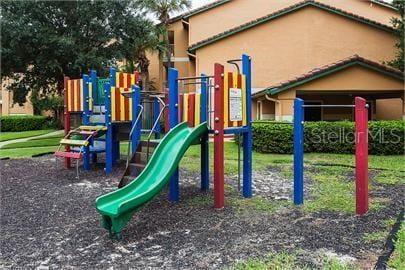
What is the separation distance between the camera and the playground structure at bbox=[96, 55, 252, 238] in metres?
5.10

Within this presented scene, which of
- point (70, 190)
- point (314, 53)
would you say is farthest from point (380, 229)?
point (314, 53)

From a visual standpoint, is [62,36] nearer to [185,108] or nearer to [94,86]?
[94,86]

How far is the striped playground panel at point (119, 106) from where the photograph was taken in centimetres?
984

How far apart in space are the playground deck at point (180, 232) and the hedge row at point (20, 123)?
964 inches

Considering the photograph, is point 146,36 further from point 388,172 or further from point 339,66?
point 388,172

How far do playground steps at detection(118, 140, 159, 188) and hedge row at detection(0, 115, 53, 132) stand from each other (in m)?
25.7

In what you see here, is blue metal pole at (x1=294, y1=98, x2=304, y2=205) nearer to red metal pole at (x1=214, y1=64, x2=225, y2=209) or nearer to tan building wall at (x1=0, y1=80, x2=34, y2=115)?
red metal pole at (x1=214, y1=64, x2=225, y2=209)

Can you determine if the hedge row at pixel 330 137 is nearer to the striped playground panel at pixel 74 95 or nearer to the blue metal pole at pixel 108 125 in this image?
the blue metal pole at pixel 108 125

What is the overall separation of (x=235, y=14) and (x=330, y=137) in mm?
13603

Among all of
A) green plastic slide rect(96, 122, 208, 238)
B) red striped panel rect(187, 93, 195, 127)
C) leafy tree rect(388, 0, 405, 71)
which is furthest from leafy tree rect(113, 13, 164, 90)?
green plastic slide rect(96, 122, 208, 238)

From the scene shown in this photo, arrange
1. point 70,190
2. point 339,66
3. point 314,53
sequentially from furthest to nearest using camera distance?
1. point 314,53
2. point 339,66
3. point 70,190

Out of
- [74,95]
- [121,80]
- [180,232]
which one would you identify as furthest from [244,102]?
[74,95]

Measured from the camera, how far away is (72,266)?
4184 millimetres

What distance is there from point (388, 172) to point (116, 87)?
6.87 meters
